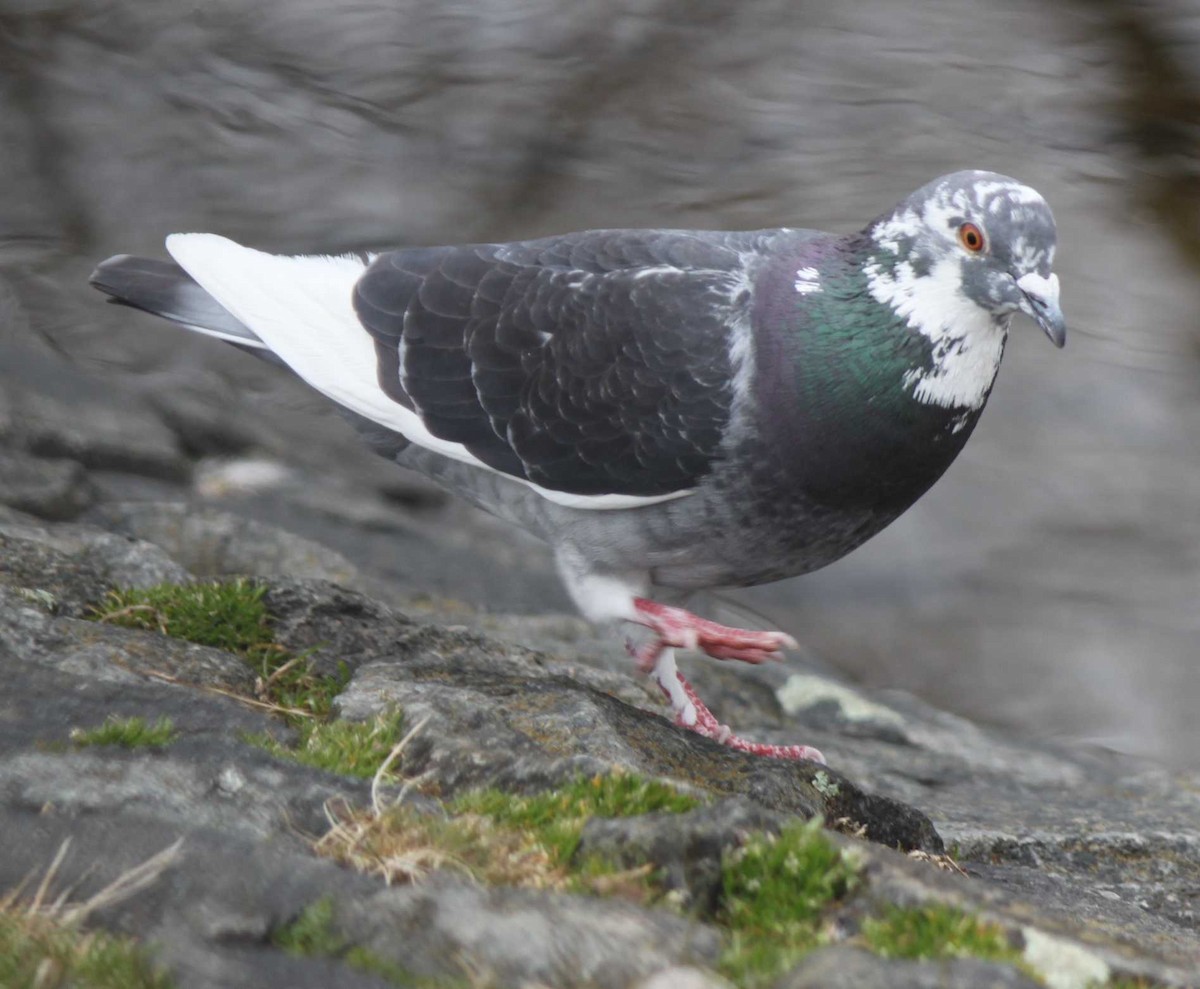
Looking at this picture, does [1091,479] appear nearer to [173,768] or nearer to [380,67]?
[380,67]

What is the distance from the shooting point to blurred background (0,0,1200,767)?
8.44 m

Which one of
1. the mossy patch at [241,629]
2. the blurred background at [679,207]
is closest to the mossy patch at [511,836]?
the mossy patch at [241,629]

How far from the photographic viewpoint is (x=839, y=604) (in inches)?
354

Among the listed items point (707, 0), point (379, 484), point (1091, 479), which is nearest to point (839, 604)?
point (1091, 479)

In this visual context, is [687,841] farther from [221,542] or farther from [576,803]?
[221,542]

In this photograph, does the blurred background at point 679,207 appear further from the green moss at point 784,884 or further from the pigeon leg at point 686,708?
the green moss at point 784,884

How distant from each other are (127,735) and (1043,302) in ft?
8.28

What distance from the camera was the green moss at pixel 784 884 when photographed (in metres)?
2.82

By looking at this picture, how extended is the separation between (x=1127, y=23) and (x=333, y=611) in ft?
31.4

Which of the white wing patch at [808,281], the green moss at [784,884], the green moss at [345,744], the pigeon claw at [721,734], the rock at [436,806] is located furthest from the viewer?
the pigeon claw at [721,734]

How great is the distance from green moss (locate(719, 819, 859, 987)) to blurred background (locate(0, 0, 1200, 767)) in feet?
14.4

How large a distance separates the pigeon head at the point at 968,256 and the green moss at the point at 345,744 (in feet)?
6.10

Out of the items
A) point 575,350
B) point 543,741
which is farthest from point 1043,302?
point 543,741

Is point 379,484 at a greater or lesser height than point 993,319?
lesser
